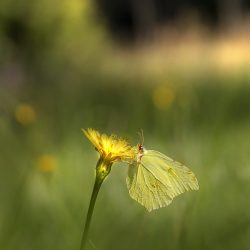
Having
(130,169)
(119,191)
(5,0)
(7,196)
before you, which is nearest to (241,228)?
(130,169)

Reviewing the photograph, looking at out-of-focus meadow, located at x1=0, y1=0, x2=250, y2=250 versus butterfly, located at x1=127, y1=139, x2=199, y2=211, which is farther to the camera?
out-of-focus meadow, located at x1=0, y1=0, x2=250, y2=250

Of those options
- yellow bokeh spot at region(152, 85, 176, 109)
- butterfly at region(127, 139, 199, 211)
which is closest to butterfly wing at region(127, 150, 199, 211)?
butterfly at region(127, 139, 199, 211)

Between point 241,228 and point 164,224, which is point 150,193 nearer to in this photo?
point 241,228

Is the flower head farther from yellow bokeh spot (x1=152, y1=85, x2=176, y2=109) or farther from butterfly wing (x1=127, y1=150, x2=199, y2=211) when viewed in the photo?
yellow bokeh spot (x1=152, y1=85, x2=176, y2=109)

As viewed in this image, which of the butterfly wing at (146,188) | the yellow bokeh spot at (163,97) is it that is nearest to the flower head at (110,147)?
the butterfly wing at (146,188)

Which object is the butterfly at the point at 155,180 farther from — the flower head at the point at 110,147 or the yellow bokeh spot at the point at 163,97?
the yellow bokeh spot at the point at 163,97

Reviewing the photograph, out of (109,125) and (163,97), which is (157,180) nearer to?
(109,125)
